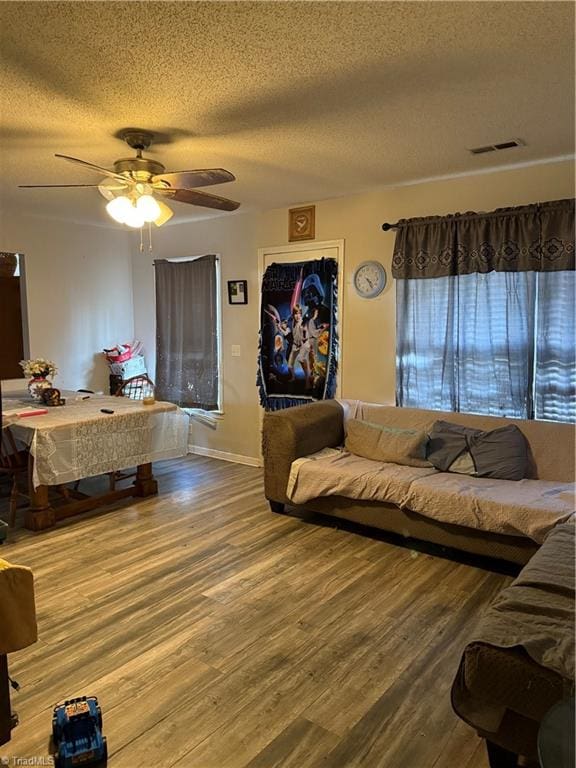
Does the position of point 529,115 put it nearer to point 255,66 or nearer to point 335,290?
point 255,66

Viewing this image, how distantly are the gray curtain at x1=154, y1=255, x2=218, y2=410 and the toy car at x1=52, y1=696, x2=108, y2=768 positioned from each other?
3.86 metres

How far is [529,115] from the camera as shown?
2.66m

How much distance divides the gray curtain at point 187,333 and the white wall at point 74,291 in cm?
53

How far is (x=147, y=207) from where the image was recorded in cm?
282

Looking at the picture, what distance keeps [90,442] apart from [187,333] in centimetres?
217

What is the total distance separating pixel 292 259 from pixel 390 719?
12.1ft

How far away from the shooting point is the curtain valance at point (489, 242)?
3375 millimetres

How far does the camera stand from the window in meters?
3.47

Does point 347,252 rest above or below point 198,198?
below

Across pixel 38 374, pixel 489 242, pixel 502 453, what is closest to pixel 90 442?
pixel 38 374

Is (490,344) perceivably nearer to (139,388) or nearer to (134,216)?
(134,216)

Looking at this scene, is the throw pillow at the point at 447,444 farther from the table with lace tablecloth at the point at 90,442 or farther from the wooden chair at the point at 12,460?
the wooden chair at the point at 12,460

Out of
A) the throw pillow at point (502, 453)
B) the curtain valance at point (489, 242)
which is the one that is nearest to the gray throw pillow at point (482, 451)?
the throw pillow at point (502, 453)

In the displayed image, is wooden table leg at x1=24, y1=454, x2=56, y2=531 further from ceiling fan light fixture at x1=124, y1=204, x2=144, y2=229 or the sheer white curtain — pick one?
the sheer white curtain
